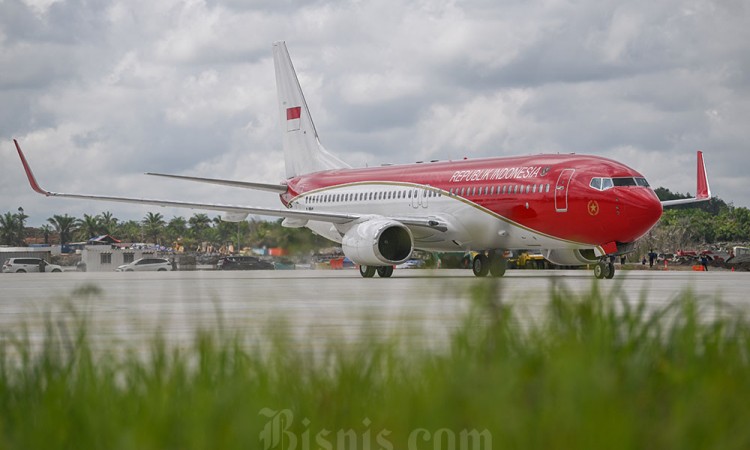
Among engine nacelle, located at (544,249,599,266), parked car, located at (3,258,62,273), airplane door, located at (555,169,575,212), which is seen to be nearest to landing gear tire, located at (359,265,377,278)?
engine nacelle, located at (544,249,599,266)

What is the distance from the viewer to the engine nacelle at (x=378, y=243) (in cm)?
3077

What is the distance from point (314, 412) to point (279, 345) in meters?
0.47

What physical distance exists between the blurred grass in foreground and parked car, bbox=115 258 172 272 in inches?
2590

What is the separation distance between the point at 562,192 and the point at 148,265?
153 feet

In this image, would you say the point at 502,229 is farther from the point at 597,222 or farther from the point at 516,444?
the point at 516,444

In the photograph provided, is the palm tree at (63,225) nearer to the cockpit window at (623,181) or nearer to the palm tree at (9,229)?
the palm tree at (9,229)

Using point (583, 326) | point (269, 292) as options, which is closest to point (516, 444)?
point (269, 292)

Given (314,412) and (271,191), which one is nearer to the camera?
(314,412)

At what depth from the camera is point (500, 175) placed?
30984 mm

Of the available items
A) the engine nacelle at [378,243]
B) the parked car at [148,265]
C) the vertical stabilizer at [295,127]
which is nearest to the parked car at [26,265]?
the parked car at [148,265]

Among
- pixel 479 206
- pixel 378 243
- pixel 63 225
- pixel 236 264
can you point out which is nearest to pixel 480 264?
pixel 479 206

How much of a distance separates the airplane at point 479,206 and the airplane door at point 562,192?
0.03 metres

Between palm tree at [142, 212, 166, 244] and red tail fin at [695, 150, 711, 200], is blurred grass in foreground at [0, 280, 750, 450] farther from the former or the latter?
palm tree at [142, 212, 166, 244]

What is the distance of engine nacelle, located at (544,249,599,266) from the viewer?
98.2 feet
